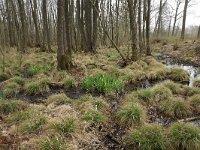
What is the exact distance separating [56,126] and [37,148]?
0.71 meters

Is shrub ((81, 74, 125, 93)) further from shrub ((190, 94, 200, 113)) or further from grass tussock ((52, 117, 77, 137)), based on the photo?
grass tussock ((52, 117, 77, 137))

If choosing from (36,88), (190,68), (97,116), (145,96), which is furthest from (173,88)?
(190,68)

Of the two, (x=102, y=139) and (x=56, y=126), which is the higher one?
(x=56, y=126)

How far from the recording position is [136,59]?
44.1 ft

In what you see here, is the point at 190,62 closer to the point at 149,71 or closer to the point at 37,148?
the point at 149,71

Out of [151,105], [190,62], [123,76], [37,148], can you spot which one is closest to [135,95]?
[151,105]

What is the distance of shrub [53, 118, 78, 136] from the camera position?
5078mm

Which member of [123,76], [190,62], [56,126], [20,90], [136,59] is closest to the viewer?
[56,126]

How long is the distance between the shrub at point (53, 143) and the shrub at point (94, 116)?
1201 millimetres

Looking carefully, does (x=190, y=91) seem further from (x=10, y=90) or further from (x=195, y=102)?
(x=10, y=90)

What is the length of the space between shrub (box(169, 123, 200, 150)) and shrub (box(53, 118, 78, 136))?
2.01 metres

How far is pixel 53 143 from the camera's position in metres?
4.56

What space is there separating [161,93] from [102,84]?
1983 millimetres

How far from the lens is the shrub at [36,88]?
8.66m
